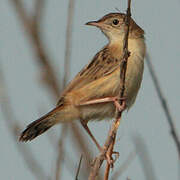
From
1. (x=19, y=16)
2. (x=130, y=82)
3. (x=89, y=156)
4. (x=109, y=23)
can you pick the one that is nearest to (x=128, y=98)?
(x=130, y=82)

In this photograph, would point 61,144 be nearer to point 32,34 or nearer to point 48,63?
point 48,63

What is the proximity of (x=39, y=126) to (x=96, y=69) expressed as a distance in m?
1.15

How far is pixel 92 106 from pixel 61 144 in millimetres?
2246

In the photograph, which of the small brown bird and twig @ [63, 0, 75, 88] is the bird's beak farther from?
twig @ [63, 0, 75, 88]

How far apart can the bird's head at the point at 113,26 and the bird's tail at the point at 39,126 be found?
133cm

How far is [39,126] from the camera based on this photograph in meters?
5.81

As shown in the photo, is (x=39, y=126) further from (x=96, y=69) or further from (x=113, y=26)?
(x=113, y=26)

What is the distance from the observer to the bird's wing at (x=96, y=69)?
215 inches

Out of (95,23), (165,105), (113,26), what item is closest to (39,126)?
(95,23)

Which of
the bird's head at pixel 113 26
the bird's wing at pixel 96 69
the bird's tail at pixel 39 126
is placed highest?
the bird's head at pixel 113 26

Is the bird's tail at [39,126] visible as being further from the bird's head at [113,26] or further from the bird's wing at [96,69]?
the bird's head at [113,26]

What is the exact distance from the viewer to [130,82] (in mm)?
5309

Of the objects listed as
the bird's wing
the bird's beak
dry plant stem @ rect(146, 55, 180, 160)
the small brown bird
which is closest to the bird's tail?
the small brown bird

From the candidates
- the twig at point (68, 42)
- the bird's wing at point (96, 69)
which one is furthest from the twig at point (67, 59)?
the bird's wing at point (96, 69)
